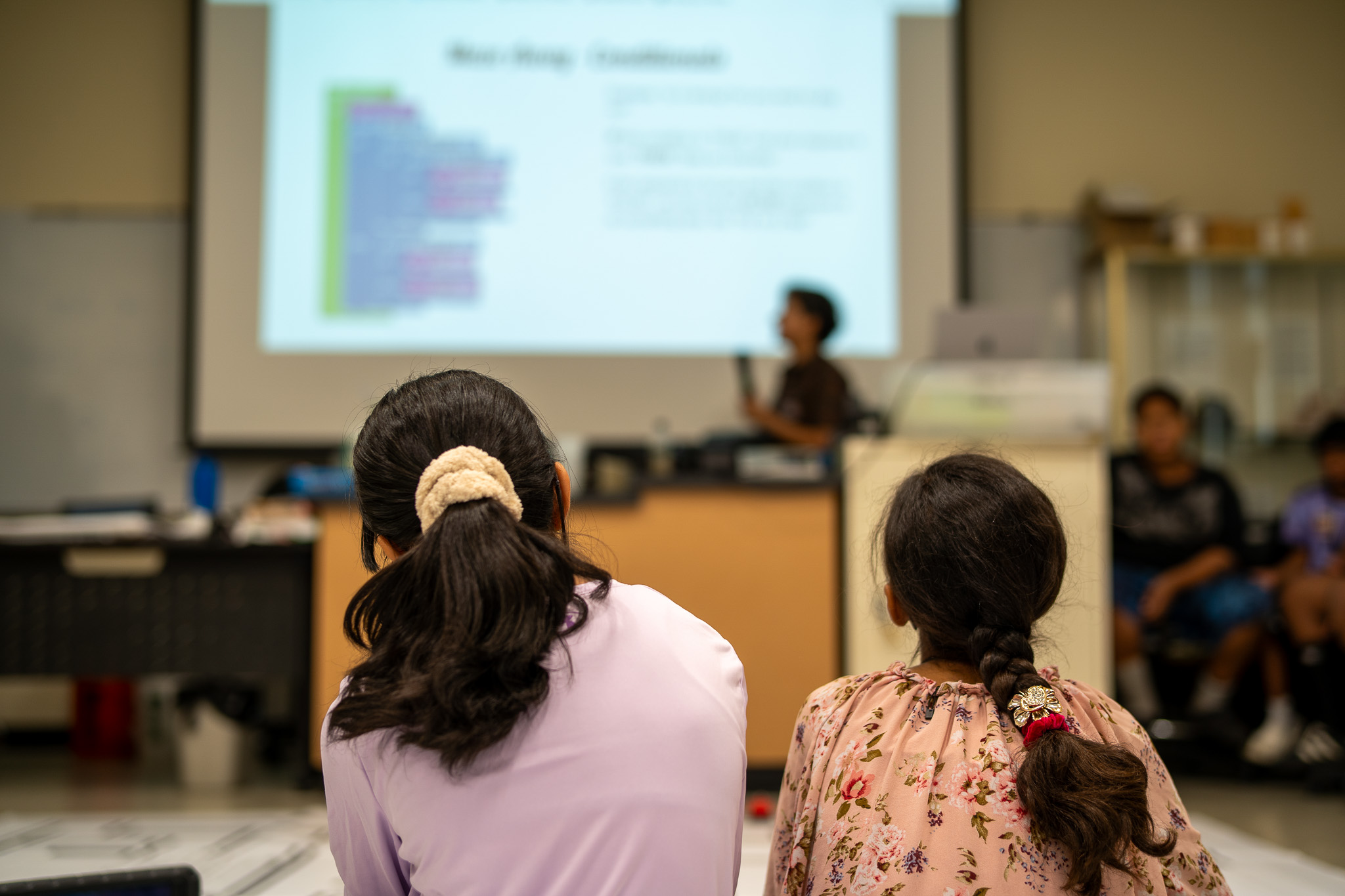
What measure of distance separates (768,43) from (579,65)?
2.27 feet

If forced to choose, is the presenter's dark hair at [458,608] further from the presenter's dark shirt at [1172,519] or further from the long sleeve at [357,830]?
the presenter's dark shirt at [1172,519]

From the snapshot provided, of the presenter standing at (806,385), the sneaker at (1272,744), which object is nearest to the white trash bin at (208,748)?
the presenter standing at (806,385)

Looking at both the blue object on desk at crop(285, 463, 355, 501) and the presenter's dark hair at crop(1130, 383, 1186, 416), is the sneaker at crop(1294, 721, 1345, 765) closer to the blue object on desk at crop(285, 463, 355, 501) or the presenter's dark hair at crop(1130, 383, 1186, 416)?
the presenter's dark hair at crop(1130, 383, 1186, 416)

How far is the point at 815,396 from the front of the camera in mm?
3219

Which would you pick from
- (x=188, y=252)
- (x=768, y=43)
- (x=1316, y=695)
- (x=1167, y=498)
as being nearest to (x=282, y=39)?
(x=188, y=252)

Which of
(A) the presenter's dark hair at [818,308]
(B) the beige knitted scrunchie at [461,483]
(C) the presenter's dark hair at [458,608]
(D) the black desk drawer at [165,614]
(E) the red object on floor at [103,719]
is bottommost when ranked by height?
(E) the red object on floor at [103,719]

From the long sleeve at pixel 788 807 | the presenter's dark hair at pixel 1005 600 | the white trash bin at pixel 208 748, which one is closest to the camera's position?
the presenter's dark hair at pixel 1005 600

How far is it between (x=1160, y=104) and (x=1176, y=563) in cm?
192

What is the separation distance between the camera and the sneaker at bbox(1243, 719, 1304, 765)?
108 inches

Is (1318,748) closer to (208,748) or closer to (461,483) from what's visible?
(461,483)

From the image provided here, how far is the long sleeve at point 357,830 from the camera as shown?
0.72 meters

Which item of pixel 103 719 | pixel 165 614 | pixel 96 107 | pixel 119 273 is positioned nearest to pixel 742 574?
pixel 165 614

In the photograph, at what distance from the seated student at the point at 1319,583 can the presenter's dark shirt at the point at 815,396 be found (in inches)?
54.7

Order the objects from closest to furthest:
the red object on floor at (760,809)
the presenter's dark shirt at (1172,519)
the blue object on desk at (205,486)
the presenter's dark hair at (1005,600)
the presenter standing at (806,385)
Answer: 1. the presenter's dark hair at (1005,600)
2. the red object on floor at (760,809)
3. the blue object on desk at (205,486)
4. the presenter's dark shirt at (1172,519)
5. the presenter standing at (806,385)
